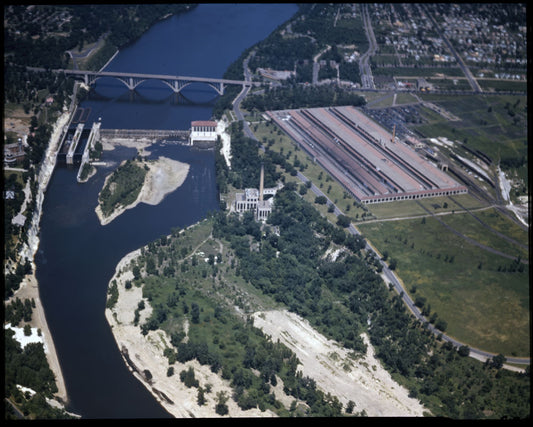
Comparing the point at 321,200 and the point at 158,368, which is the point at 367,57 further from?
the point at 158,368

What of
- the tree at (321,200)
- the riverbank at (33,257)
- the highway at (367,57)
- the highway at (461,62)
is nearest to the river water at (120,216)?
the riverbank at (33,257)

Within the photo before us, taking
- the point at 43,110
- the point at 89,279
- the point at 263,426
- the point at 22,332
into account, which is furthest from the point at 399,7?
the point at 263,426

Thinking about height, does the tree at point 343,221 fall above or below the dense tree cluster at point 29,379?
above

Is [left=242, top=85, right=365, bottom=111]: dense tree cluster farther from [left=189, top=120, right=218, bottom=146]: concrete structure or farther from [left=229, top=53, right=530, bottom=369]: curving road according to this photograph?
[left=229, top=53, right=530, bottom=369]: curving road

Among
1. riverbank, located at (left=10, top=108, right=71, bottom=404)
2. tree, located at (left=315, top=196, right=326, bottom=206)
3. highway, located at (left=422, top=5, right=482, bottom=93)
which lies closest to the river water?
riverbank, located at (left=10, top=108, right=71, bottom=404)

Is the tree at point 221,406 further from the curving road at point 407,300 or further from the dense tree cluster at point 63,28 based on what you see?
the dense tree cluster at point 63,28

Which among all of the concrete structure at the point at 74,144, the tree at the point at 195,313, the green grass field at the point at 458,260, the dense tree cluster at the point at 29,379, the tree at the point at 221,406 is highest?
the concrete structure at the point at 74,144
